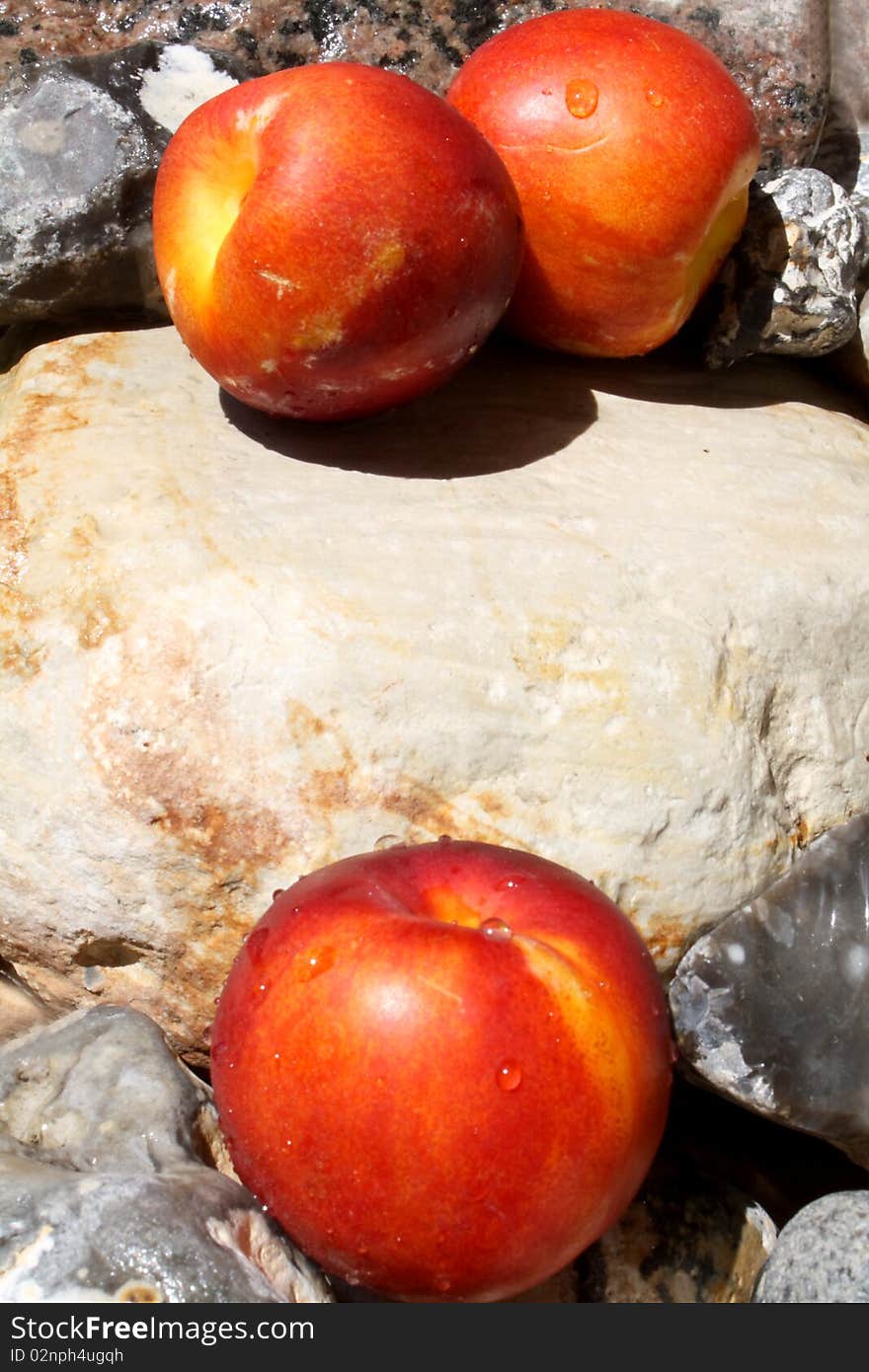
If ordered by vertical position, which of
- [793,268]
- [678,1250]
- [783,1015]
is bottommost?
[678,1250]

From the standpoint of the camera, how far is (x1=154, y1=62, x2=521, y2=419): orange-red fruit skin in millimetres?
2100

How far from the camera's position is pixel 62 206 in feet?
8.71

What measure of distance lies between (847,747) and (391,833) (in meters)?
0.79

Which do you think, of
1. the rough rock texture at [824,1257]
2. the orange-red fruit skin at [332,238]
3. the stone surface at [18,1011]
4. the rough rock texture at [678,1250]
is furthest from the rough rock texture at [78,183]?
the rough rock texture at [824,1257]

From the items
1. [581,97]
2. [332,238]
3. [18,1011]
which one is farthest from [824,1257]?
[581,97]

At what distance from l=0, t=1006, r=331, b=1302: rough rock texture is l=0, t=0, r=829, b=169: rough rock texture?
6.96ft

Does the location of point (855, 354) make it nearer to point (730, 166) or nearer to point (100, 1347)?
point (730, 166)

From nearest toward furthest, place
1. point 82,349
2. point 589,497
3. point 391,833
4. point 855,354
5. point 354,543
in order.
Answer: point 391,833 < point 354,543 < point 589,497 < point 82,349 < point 855,354

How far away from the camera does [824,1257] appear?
6.10ft

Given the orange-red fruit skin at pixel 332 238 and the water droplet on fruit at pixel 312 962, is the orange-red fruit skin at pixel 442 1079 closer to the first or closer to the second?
the water droplet on fruit at pixel 312 962

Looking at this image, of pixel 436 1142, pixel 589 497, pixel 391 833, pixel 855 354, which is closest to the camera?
pixel 436 1142

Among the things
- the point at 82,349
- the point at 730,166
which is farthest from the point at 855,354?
the point at 82,349

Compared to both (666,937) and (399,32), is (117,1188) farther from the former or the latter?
(399,32)

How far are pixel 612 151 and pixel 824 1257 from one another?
1.77 metres
